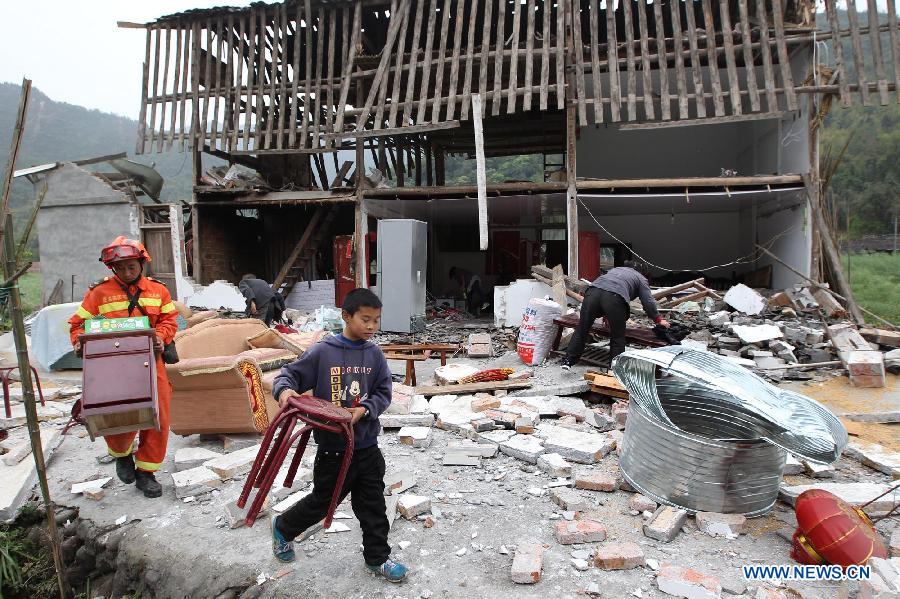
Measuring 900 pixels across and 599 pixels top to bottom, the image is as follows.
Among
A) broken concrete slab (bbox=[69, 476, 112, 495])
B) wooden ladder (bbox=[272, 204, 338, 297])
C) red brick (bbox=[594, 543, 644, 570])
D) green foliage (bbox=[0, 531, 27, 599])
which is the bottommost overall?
green foliage (bbox=[0, 531, 27, 599])

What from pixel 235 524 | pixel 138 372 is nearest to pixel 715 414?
pixel 235 524

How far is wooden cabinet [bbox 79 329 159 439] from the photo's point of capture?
3574 mm

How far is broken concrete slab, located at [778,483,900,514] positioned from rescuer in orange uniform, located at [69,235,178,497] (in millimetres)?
4446

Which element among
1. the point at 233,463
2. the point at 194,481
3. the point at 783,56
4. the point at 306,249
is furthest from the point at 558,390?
the point at 306,249

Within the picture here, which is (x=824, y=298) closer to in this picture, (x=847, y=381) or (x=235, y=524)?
(x=847, y=381)

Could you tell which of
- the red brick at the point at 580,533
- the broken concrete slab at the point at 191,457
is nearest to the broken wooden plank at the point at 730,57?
the red brick at the point at 580,533

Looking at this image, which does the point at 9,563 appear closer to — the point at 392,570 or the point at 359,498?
the point at 359,498

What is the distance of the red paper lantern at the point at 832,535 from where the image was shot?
2.79 meters

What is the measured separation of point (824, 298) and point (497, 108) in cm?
730

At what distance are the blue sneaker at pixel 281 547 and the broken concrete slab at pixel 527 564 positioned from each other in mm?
1254

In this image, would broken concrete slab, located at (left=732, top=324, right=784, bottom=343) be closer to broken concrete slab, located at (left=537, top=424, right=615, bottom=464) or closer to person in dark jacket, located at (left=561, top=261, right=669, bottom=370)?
person in dark jacket, located at (left=561, top=261, right=669, bottom=370)

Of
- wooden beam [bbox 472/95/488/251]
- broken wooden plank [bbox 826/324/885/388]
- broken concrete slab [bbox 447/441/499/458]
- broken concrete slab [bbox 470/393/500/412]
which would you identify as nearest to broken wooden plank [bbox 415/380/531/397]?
broken concrete slab [bbox 470/393/500/412]

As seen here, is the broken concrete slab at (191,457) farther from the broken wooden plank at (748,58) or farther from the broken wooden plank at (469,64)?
the broken wooden plank at (748,58)

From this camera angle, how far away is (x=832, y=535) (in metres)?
2.84
